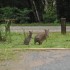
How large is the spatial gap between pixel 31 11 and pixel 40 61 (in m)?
18.0

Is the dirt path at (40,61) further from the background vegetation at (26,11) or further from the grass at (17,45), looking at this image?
the background vegetation at (26,11)

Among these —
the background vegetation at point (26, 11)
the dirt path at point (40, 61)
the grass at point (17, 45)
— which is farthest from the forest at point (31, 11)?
the dirt path at point (40, 61)

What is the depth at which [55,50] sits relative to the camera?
464 inches

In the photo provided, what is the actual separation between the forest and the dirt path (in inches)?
611

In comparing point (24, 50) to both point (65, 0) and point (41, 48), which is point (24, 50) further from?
point (65, 0)

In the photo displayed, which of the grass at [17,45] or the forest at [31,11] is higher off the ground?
the grass at [17,45]

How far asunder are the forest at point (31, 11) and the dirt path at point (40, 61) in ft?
51.0

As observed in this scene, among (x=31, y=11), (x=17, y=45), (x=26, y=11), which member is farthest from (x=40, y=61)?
(x=31, y=11)

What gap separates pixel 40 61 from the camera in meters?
9.95

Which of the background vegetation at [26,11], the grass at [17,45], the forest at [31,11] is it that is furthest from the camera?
the background vegetation at [26,11]

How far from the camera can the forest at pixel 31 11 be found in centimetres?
2703

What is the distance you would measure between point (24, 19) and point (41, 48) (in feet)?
50.0

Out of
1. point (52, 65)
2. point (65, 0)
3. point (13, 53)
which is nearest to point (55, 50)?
point (13, 53)

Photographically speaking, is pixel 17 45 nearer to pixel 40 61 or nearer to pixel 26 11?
pixel 40 61
